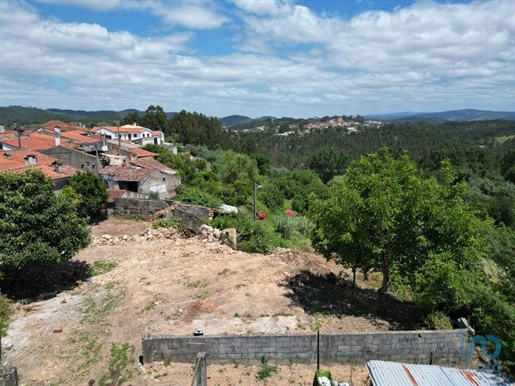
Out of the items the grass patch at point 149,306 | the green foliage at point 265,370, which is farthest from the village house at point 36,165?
the green foliage at point 265,370

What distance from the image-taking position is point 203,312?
12344 millimetres

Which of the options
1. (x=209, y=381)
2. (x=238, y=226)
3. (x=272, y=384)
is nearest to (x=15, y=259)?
(x=209, y=381)

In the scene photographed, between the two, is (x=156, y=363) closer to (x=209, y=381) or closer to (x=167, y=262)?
(x=209, y=381)

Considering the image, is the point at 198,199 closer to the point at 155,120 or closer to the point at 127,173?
the point at 127,173

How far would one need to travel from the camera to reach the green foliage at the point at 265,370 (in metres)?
9.53

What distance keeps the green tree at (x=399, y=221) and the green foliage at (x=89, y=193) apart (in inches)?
644

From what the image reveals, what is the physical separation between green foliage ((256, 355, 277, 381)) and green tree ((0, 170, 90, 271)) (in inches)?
337

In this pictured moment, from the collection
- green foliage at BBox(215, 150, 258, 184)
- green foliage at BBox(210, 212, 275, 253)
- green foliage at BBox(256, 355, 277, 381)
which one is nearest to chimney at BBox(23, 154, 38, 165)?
green foliage at BBox(210, 212, 275, 253)

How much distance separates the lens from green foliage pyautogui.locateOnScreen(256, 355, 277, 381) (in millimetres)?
9534

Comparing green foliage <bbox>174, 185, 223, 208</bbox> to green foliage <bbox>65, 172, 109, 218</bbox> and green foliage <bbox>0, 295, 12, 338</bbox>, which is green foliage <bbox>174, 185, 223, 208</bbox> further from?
green foliage <bbox>0, 295, 12, 338</bbox>

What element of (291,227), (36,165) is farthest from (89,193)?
(291,227)

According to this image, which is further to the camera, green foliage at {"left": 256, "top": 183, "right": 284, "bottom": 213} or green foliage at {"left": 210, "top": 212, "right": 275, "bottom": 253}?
green foliage at {"left": 256, "top": 183, "right": 284, "bottom": 213}

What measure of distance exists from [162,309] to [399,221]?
846 cm

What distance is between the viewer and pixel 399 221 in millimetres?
11266
